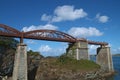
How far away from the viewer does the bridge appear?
144 feet

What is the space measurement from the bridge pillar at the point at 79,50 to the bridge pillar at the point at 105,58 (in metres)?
9.13

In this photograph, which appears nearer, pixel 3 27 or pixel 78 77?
pixel 3 27

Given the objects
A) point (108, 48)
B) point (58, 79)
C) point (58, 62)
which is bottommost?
point (58, 79)

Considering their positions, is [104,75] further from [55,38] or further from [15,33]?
[15,33]

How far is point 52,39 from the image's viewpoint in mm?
61438

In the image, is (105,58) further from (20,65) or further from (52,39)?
(20,65)

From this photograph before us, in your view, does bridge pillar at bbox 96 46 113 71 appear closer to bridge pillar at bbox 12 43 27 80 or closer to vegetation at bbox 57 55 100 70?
vegetation at bbox 57 55 100 70

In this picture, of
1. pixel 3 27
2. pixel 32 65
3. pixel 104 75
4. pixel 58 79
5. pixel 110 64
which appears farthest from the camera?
pixel 110 64

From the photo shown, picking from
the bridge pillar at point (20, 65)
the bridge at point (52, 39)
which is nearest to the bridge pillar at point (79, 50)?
the bridge at point (52, 39)

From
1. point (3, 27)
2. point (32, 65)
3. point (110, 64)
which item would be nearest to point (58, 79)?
point (32, 65)

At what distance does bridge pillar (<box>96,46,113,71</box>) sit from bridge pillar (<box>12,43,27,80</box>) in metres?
36.3

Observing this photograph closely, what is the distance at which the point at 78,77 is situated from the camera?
55.1m

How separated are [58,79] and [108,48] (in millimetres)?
28718

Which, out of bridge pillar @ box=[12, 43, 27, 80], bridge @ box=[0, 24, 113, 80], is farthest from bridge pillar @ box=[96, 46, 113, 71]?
bridge pillar @ box=[12, 43, 27, 80]
